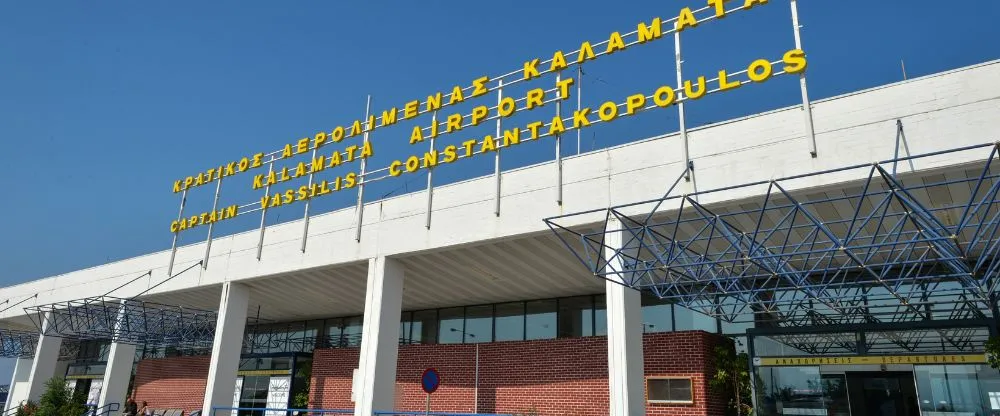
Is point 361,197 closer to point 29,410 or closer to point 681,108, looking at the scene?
point 681,108

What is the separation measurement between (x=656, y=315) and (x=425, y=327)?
820 centimetres

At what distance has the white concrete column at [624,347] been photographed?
12.0 meters

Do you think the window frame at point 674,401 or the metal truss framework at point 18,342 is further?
the metal truss framework at point 18,342

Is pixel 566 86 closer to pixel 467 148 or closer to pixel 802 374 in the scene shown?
pixel 467 148

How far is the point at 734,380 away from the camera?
16781 millimetres

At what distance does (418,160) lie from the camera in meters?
16.3

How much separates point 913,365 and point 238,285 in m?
17.2

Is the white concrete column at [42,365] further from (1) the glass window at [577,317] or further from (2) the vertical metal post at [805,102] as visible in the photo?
(2) the vertical metal post at [805,102]

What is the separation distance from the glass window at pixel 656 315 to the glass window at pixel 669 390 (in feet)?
4.73

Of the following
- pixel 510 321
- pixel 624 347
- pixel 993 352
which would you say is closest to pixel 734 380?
pixel 993 352

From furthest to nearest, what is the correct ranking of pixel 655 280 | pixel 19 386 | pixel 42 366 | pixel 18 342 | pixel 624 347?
pixel 19 386
pixel 18 342
pixel 42 366
pixel 655 280
pixel 624 347

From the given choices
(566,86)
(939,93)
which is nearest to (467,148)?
(566,86)

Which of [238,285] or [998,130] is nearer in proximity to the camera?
[998,130]

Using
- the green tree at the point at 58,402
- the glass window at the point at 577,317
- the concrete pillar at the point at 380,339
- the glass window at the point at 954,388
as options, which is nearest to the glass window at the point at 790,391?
the glass window at the point at 954,388
